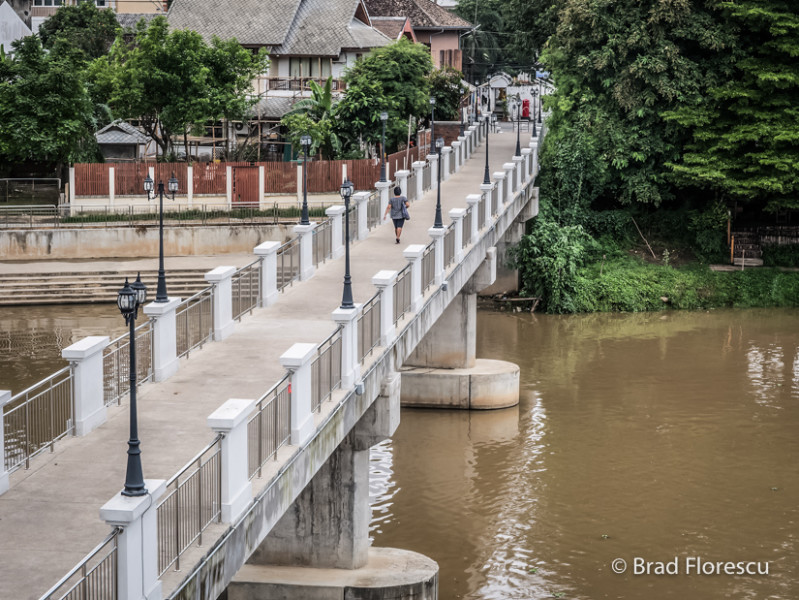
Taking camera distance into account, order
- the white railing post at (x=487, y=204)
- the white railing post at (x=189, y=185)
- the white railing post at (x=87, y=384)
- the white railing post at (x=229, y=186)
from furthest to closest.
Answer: the white railing post at (x=189, y=185) < the white railing post at (x=229, y=186) < the white railing post at (x=487, y=204) < the white railing post at (x=87, y=384)

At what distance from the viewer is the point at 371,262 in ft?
87.1

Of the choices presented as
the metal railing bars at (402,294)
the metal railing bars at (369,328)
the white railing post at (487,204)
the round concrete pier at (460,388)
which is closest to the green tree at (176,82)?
the white railing post at (487,204)

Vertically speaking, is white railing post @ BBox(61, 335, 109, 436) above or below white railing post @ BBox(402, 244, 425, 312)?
below

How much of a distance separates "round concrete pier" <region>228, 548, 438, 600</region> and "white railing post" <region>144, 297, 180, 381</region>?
9.88 ft

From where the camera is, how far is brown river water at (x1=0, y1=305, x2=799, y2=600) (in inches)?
840

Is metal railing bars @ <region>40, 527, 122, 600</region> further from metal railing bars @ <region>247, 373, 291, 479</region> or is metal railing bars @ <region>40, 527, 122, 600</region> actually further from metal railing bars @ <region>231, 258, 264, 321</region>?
metal railing bars @ <region>231, 258, 264, 321</region>

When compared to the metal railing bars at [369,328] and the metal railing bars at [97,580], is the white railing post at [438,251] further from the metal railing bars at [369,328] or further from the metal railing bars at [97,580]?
the metal railing bars at [97,580]

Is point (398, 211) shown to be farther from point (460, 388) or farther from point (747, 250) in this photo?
point (747, 250)

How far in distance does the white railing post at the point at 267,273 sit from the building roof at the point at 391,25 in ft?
161

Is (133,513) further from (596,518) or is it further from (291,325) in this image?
(596,518)

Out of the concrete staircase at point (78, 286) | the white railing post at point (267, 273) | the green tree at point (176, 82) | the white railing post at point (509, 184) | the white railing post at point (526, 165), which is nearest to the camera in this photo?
the white railing post at point (267, 273)

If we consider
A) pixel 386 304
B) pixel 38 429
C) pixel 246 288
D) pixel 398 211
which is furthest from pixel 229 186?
pixel 38 429

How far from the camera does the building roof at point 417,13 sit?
78.9 meters

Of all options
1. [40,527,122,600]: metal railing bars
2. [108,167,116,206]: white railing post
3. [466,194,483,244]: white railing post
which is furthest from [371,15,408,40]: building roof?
[40,527,122,600]: metal railing bars
